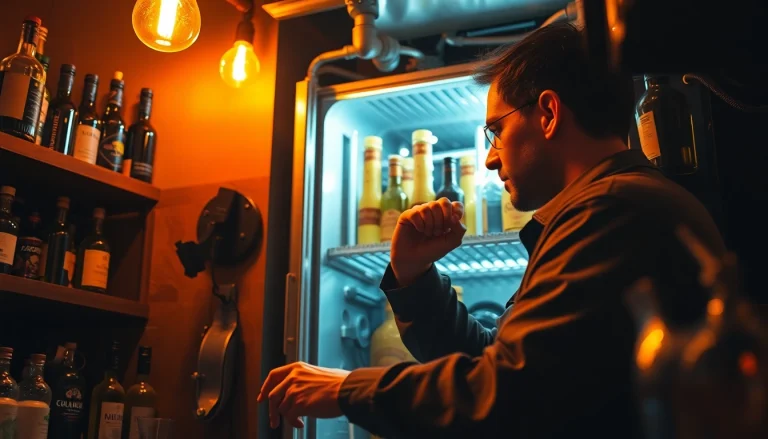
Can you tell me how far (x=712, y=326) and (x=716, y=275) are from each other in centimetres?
4

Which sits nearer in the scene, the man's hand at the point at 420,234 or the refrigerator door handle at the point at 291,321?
the man's hand at the point at 420,234

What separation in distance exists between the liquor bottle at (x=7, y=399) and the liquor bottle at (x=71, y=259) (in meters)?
0.27

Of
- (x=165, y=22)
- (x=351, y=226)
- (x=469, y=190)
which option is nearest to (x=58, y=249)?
(x=165, y=22)

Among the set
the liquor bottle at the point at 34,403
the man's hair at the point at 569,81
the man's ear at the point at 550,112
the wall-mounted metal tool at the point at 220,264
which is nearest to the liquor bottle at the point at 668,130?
the man's hair at the point at 569,81

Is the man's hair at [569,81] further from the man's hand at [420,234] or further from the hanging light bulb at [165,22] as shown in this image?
the hanging light bulb at [165,22]

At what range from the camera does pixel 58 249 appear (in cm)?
195

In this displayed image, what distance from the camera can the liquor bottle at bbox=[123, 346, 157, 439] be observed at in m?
1.86

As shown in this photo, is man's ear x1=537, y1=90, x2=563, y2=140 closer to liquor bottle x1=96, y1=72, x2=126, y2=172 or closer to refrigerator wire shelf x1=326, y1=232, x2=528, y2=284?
refrigerator wire shelf x1=326, y1=232, x2=528, y2=284

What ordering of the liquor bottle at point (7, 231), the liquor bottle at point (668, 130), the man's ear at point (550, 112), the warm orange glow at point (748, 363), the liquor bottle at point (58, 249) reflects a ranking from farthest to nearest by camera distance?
the liquor bottle at point (58, 249), the liquor bottle at point (7, 231), the liquor bottle at point (668, 130), the man's ear at point (550, 112), the warm orange glow at point (748, 363)

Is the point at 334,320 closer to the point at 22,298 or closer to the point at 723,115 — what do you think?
the point at 22,298

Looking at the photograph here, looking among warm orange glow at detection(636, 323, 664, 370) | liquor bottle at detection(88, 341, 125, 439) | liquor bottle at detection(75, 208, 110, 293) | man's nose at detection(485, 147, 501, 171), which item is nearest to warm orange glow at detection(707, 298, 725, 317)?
warm orange glow at detection(636, 323, 664, 370)

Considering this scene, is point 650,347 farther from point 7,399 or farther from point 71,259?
point 71,259

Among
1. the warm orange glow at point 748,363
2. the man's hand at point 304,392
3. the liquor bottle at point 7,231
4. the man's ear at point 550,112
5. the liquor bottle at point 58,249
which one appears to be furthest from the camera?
the liquor bottle at point 58,249

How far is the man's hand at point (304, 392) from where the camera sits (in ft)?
3.10
